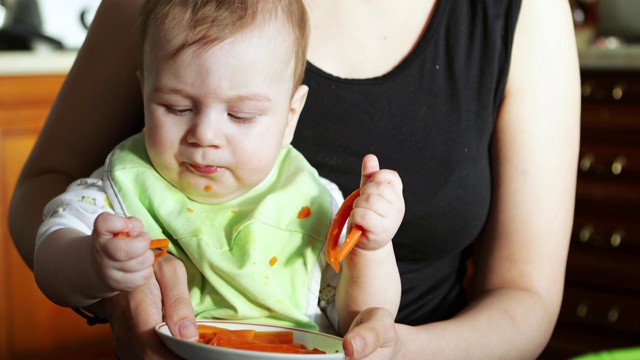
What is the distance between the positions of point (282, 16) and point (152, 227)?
29cm

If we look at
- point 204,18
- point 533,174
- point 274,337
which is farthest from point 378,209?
point 533,174

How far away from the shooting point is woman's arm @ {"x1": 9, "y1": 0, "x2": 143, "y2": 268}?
4.12ft

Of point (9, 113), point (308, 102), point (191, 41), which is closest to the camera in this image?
point (191, 41)

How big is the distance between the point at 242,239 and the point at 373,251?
163 mm

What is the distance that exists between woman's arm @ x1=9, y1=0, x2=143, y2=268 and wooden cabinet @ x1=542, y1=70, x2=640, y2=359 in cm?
194

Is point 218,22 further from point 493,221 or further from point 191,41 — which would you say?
point 493,221

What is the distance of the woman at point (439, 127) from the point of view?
1.24 m

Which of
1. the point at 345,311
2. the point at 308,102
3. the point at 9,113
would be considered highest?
the point at 308,102

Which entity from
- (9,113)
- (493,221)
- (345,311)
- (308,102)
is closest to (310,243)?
(345,311)

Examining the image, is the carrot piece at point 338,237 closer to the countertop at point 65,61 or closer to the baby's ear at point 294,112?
the baby's ear at point 294,112

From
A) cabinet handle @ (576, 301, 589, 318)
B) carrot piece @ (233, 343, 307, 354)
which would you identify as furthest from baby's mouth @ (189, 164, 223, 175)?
cabinet handle @ (576, 301, 589, 318)

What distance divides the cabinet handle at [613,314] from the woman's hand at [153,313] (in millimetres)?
2151

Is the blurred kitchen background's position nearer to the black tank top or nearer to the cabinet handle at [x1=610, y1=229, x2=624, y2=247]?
the cabinet handle at [x1=610, y1=229, x2=624, y2=247]

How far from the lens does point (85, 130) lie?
1280mm
